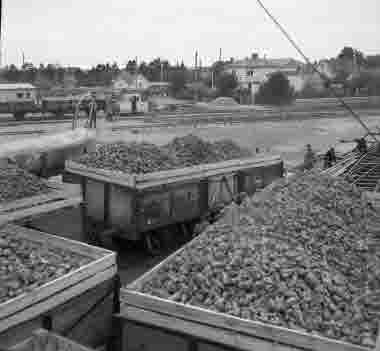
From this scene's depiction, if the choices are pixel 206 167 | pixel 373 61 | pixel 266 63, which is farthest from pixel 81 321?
pixel 373 61

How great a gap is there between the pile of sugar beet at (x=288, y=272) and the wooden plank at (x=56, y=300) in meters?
0.61

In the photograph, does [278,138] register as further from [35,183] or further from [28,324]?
[28,324]

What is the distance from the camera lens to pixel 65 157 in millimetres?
13031

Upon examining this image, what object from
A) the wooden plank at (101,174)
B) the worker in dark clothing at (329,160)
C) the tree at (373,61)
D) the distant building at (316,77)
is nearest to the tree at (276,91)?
Answer: the distant building at (316,77)

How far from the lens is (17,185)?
7.74 m

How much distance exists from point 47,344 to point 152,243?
217 inches

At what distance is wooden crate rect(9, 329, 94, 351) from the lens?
154 inches

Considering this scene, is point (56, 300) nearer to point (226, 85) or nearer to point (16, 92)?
point (16, 92)

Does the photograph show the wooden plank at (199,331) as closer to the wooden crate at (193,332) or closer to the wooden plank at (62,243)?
the wooden crate at (193,332)

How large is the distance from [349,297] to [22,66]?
81527mm

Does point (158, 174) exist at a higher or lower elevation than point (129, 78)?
lower

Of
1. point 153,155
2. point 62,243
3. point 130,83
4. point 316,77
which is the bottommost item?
point 62,243

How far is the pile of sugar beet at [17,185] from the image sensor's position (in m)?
7.43

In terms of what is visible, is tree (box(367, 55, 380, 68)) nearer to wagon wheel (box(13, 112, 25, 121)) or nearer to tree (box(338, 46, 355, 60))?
tree (box(338, 46, 355, 60))
